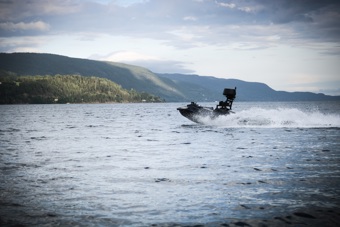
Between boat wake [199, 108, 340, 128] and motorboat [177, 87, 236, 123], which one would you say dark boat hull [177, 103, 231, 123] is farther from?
boat wake [199, 108, 340, 128]

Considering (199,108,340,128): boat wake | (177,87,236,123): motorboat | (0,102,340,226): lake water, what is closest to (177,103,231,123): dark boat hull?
(177,87,236,123): motorboat

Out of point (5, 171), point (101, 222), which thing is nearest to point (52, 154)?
point (5, 171)

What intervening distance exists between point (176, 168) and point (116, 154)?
7298 mm

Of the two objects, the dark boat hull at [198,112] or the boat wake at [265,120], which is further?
the boat wake at [265,120]

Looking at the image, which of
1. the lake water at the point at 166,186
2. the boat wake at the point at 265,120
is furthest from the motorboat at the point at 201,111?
the lake water at the point at 166,186

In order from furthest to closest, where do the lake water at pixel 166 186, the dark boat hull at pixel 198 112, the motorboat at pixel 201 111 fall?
the dark boat hull at pixel 198 112 < the motorboat at pixel 201 111 < the lake water at pixel 166 186

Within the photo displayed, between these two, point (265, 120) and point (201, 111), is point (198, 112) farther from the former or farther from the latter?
point (265, 120)

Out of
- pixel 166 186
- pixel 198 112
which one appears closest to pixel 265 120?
pixel 198 112

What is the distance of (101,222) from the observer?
32.6 feet

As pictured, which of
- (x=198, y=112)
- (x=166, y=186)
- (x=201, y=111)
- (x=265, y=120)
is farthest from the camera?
(x=265, y=120)

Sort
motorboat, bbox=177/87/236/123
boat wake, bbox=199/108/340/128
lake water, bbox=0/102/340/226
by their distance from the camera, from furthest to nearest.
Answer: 1. boat wake, bbox=199/108/340/128
2. motorboat, bbox=177/87/236/123
3. lake water, bbox=0/102/340/226

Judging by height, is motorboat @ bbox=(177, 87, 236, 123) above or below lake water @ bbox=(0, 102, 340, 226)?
above

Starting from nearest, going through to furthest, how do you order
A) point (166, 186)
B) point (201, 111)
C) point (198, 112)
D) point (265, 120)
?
point (166, 186) → point (201, 111) → point (198, 112) → point (265, 120)

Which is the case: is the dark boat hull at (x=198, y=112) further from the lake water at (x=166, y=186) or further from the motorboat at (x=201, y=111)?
the lake water at (x=166, y=186)
